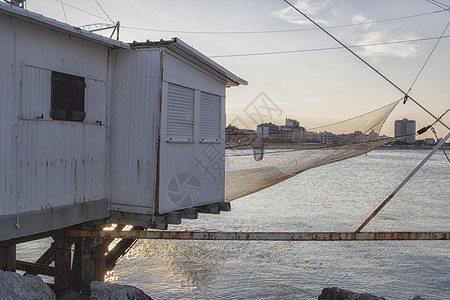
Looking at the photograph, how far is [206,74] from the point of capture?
9547 mm

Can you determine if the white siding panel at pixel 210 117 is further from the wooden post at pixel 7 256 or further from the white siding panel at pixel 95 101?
the wooden post at pixel 7 256

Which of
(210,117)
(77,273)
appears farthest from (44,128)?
(77,273)

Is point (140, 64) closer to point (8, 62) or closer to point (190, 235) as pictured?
point (8, 62)

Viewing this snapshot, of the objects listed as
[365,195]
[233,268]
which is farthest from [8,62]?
[365,195]

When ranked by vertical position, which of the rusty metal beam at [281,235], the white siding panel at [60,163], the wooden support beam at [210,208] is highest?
the white siding panel at [60,163]

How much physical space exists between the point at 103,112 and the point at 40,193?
211 centimetres

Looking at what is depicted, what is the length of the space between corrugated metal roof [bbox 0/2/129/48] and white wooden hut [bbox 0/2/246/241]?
22 millimetres

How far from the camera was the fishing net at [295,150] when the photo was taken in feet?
35.7

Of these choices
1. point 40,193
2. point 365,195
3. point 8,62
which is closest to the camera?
point 8,62

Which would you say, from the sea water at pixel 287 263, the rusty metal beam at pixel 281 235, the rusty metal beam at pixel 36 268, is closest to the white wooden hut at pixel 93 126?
the rusty metal beam at pixel 281 235

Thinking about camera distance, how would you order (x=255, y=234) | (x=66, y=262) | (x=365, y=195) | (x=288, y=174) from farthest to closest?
(x=365, y=195) < (x=288, y=174) < (x=66, y=262) < (x=255, y=234)

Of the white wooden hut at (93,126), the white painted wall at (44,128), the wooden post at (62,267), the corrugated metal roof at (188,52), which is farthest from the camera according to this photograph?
the wooden post at (62,267)

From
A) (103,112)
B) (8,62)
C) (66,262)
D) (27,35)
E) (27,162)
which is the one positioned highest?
(27,35)

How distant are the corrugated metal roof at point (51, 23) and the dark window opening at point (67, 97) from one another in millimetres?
804
